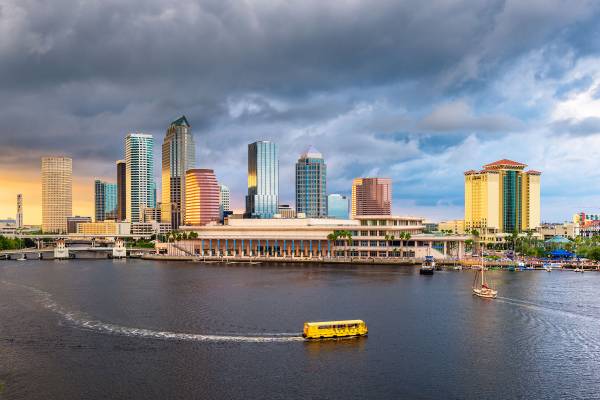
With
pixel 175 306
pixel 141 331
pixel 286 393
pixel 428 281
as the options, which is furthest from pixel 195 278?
pixel 286 393

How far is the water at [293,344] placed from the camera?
43156mm

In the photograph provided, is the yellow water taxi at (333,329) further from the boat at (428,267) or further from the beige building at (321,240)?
the beige building at (321,240)

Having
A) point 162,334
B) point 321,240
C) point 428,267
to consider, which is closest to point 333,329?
point 162,334

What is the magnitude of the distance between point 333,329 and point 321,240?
388ft

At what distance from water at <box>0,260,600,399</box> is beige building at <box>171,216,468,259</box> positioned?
228ft

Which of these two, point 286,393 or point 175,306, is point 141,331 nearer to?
point 175,306

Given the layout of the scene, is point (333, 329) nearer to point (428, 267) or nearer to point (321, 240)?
point (428, 267)

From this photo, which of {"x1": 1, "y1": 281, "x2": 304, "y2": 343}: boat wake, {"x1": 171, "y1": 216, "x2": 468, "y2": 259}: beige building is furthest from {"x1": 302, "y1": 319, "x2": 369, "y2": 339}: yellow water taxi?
{"x1": 171, "y1": 216, "x2": 468, "y2": 259}: beige building

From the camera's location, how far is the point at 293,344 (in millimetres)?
54812

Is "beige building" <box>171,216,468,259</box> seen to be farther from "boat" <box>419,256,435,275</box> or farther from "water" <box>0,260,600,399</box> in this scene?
"water" <box>0,260,600,399</box>

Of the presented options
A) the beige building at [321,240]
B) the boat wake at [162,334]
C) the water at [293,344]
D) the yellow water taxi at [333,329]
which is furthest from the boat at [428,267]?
the boat wake at [162,334]

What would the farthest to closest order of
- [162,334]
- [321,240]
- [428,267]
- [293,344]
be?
[321,240] < [428,267] < [162,334] < [293,344]

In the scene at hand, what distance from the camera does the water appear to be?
1699 inches

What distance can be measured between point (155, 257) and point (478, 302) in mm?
135413
